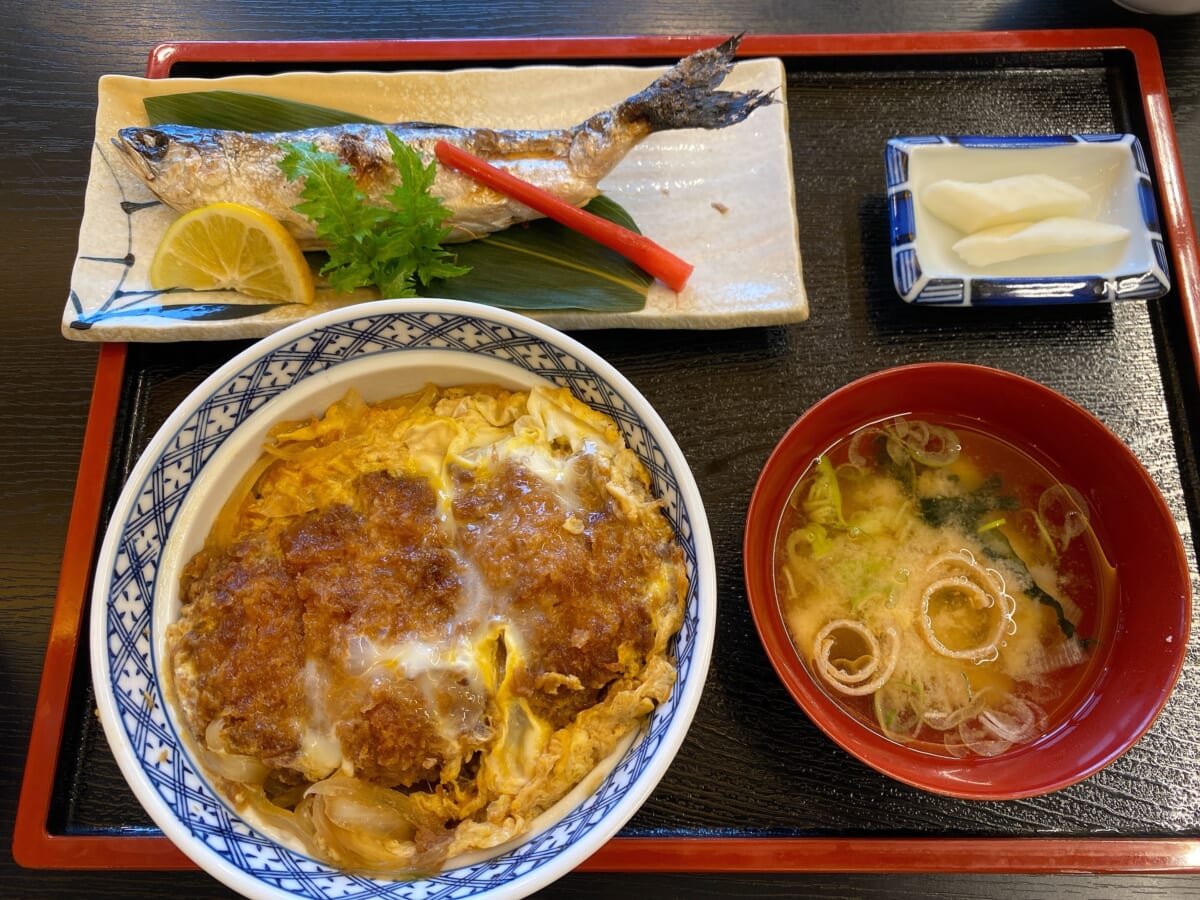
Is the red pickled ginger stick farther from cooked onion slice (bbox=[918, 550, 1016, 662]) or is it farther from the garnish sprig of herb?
cooked onion slice (bbox=[918, 550, 1016, 662])

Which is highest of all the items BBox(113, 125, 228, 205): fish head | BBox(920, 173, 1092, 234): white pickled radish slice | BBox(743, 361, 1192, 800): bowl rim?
BBox(113, 125, 228, 205): fish head

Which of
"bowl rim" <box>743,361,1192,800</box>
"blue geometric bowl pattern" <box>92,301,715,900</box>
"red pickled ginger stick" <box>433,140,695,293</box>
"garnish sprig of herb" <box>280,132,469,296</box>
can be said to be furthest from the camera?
"red pickled ginger stick" <box>433,140,695,293</box>

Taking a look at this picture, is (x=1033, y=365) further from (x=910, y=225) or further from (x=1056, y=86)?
(x=1056, y=86)

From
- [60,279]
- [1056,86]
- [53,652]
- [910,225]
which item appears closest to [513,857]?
[53,652]

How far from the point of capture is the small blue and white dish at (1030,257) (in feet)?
6.57

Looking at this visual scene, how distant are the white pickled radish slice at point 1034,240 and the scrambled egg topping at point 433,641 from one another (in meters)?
1.16

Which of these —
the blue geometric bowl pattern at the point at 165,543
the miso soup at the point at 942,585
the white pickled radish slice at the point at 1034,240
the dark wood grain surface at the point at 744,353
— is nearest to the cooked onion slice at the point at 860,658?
the miso soup at the point at 942,585

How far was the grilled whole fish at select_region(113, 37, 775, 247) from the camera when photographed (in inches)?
80.8

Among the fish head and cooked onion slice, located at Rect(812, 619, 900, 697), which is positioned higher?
the fish head

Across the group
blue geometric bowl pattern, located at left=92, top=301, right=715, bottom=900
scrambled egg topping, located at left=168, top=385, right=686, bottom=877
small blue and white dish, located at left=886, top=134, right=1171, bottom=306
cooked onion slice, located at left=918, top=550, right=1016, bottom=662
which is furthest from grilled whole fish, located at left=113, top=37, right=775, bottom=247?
cooked onion slice, located at left=918, top=550, right=1016, bottom=662

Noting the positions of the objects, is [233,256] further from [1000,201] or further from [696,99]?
[1000,201]

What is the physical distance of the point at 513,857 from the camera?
4.73ft

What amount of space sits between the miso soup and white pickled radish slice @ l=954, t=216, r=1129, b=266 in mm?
528

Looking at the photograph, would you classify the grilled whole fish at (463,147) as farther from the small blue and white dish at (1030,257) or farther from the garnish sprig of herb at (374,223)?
the small blue and white dish at (1030,257)
